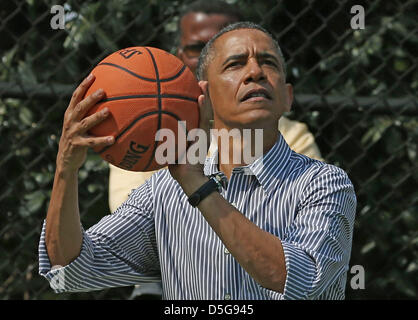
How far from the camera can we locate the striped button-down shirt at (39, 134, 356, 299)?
257cm

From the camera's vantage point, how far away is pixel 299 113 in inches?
167

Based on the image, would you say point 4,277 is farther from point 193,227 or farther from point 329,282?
point 329,282

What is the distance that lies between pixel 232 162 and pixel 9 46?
2.10 meters

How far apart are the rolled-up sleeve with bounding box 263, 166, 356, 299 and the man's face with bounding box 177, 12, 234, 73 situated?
1.48 m

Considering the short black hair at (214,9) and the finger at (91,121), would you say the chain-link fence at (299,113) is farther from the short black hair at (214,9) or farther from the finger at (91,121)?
the finger at (91,121)

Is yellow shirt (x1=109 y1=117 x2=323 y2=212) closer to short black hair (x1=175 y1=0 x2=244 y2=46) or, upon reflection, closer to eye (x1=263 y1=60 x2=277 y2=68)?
short black hair (x1=175 y1=0 x2=244 y2=46)

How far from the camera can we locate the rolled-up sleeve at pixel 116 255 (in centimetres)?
265

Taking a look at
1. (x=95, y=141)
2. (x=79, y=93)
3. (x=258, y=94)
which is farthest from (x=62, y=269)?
(x=258, y=94)

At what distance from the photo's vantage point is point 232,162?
9.77 feet

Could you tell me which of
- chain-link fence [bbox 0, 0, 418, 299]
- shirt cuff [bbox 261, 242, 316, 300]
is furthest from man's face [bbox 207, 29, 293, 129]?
chain-link fence [bbox 0, 0, 418, 299]

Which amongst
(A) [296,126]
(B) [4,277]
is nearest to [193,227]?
(A) [296,126]

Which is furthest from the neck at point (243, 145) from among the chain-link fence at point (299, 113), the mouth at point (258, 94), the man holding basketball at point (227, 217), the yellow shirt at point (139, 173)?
the chain-link fence at point (299, 113)

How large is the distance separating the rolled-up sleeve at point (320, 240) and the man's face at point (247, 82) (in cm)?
32

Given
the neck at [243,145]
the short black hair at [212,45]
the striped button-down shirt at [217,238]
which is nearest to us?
the striped button-down shirt at [217,238]
